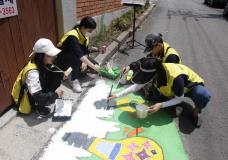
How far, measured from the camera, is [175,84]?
3.30 m

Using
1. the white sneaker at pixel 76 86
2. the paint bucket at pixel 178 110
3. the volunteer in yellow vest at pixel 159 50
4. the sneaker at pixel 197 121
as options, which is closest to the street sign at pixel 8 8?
the white sneaker at pixel 76 86

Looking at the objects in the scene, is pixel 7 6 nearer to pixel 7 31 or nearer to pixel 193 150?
pixel 7 31

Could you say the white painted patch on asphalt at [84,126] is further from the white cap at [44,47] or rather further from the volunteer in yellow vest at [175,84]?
the white cap at [44,47]

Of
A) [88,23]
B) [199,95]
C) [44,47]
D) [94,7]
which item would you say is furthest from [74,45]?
[94,7]

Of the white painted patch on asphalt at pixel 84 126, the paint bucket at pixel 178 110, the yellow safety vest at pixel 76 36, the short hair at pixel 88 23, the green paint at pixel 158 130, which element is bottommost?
the green paint at pixel 158 130

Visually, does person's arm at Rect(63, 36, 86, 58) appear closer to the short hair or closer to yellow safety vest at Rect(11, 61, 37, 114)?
the short hair

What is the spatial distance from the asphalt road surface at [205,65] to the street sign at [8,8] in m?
2.84

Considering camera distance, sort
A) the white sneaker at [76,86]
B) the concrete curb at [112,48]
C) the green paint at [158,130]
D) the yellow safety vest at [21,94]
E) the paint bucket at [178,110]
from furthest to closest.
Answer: the concrete curb at [112,48] < the white sneaker at [76,86] < the paint bucket at [178,110] < the yellow safety vest at [21,94] < the green paint at [158,130]

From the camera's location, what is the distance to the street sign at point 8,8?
124 inches

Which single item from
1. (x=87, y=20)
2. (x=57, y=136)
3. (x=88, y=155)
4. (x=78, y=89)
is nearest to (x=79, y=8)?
(x=87, y=20)

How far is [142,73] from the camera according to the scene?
12.5 feet

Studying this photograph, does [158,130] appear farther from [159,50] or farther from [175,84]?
[159,50]

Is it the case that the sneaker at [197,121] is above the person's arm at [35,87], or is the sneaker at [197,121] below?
below

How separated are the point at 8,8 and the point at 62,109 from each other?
1567mm
